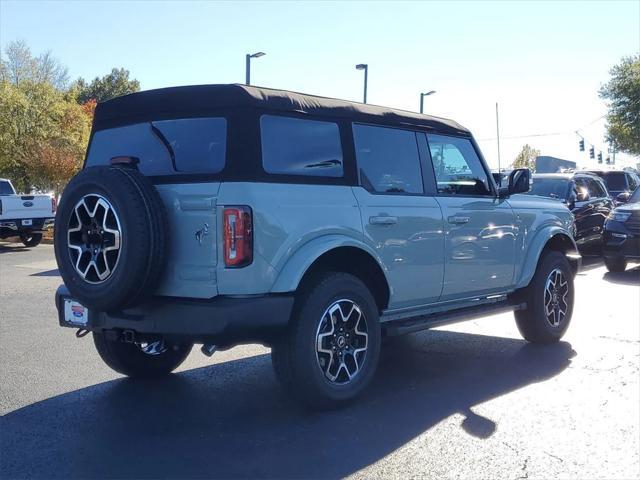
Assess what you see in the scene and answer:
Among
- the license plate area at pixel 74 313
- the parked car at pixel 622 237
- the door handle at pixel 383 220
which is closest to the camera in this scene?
the license plate area at pixel 74 313

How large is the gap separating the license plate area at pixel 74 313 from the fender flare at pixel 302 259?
1.28 metres

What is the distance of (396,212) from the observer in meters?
5.03

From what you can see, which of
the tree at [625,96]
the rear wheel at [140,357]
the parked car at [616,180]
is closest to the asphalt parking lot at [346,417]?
the rear wheel at [140,357]

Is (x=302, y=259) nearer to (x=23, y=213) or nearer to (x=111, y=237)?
(x=111, y=237)

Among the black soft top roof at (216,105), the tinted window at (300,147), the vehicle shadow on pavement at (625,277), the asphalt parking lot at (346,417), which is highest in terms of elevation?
the black soft top roof at (216,105)

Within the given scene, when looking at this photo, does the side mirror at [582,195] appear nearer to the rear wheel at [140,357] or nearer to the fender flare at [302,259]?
the rear wheel at [140,357]

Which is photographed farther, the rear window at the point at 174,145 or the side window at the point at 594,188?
the side window at the point at 594,188

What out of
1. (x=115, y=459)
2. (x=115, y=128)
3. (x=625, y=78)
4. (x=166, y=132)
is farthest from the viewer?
(x=625, y=78)

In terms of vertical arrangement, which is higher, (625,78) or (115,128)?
(625,78)

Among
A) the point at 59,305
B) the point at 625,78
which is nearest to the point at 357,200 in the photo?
the point at 59,305

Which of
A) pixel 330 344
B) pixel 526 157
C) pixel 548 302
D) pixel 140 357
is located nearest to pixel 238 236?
pixel 330 344

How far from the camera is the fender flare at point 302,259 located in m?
4.20

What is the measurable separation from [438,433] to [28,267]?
11304 mm

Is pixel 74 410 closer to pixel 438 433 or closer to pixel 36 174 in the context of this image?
pixel 438 433
